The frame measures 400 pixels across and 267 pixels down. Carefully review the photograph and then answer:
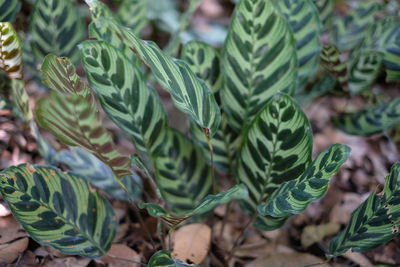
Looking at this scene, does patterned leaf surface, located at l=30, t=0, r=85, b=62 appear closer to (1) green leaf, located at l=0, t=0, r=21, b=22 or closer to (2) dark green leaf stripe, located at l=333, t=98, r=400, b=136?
(1) green leaf, located at l=0, t=0, r=21, b=22

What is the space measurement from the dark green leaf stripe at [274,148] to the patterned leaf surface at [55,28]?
0.55 m

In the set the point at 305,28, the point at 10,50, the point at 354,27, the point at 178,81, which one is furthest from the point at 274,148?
the point at 354,27

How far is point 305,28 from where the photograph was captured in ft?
3.34

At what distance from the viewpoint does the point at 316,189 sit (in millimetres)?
726

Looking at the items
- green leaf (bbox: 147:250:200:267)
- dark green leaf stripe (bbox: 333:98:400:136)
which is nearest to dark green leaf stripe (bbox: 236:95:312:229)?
green leaf (bbox: 147:250:200:267)

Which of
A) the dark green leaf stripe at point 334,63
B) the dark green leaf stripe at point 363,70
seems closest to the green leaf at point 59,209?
the dark green leaf stripe at point 334,63

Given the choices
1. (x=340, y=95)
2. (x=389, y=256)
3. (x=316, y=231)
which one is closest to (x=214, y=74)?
(x=340, y=95)

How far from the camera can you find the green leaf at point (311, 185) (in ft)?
2.34

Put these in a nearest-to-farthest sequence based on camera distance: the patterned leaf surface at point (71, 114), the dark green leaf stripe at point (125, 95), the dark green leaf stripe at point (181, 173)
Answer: the patterned leaf surface at point (71, 114)
the dark green leaf stripe at point (125, 95)
the dark green leaf stripe at point (181, 173)

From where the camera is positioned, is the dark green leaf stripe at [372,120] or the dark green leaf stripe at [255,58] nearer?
the dark green leaf stripe at [255,58]

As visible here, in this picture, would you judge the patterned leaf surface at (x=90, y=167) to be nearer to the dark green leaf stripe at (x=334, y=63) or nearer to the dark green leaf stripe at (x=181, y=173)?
the dark green leaf stripe at (x=181, y=173)

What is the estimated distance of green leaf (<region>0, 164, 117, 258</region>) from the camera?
2.53 ft

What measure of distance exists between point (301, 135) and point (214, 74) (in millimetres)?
266

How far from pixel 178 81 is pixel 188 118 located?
22 centimetres
